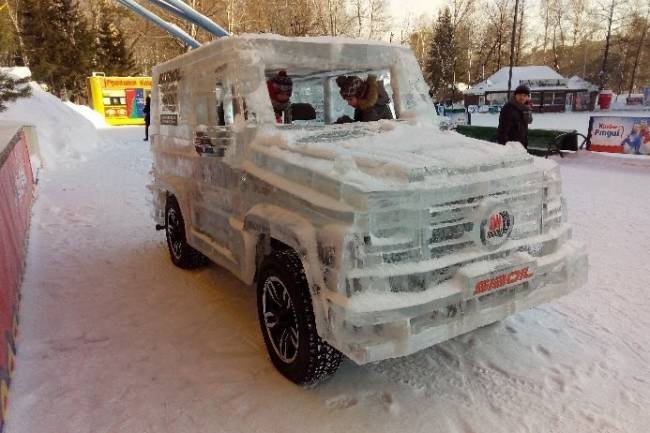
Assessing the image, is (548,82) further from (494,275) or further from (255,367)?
(255,367)

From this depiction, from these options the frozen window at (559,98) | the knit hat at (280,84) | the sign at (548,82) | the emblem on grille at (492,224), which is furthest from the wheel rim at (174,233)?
the frozen window at (559,98)

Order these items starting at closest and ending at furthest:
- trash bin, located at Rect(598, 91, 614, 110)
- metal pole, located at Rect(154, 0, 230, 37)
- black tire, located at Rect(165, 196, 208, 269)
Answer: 1. black tire, located at Rect(165, 196, 208, 269)
2. metal pole, located at Rect(154, 0, 230, 37)
3. trash bin, located at Rect(598, 91, 614, 110)

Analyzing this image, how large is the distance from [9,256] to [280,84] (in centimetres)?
291

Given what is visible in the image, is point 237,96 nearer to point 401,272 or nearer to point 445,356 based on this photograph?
point 401,272

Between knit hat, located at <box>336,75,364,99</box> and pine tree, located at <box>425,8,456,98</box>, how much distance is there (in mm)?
48052

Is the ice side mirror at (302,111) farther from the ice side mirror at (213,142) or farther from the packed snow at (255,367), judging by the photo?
the packed snow at (255,367)

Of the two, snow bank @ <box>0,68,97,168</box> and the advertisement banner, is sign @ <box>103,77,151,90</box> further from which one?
the advertisement banner

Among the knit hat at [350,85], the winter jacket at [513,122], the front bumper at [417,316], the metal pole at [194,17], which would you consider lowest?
the front bumper at [417,316]

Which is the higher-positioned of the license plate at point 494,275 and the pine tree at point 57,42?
the pine tree at point 57,42

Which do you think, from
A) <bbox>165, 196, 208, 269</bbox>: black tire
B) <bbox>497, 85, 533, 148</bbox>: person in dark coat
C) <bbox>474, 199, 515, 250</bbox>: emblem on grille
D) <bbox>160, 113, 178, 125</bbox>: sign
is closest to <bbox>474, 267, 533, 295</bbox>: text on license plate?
<bbox>474, 199, 515, 250</bbox>: emblem on grille

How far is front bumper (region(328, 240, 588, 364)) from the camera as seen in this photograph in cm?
246

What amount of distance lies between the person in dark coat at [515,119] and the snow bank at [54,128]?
10824mm

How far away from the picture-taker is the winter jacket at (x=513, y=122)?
8086 millimetres

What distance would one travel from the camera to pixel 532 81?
147ft
